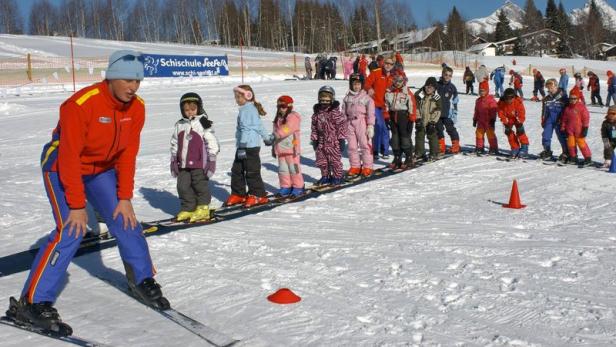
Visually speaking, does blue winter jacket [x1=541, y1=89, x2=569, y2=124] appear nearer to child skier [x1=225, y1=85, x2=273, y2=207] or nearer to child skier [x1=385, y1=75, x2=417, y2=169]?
child skier [x1=385, y1=75, x2=417, y2=169]

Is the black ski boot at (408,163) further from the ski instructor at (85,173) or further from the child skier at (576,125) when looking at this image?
the ski instructor at (85,173)

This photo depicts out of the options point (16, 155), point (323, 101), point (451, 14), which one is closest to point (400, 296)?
point (323, 101)

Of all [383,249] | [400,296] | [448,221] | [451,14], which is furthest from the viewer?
[451,14]

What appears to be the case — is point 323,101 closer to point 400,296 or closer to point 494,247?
point 494,247

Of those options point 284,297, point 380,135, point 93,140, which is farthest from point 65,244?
point 380,135

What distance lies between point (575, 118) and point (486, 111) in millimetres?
1788

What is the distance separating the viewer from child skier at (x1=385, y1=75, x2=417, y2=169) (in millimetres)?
10707

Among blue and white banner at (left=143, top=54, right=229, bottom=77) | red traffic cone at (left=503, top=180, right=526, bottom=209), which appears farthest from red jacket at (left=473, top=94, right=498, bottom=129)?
blue and white banner at (left=143, top=54, right=229, bottom=77)

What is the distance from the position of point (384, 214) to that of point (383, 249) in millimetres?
1785

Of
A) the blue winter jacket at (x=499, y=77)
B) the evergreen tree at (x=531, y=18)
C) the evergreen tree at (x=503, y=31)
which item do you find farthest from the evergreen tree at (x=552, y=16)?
the blue winter jacket at (x=499, y=77)

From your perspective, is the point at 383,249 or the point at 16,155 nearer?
the point at 383,249

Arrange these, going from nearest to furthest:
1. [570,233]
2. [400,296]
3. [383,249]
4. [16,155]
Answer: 1. [400,296]
2. [383,249]
3. [570,233]
4. [16,155]

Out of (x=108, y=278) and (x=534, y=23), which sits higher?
(x=534, y=23)

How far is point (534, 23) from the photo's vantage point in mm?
109062
